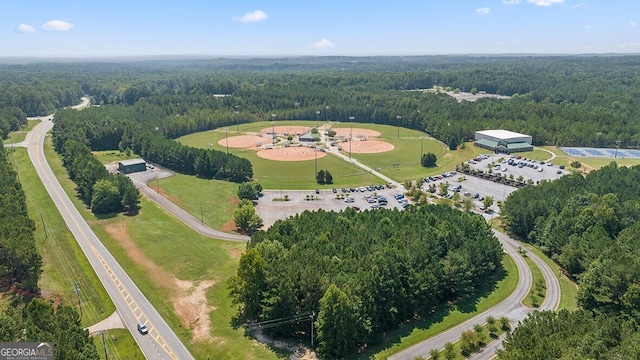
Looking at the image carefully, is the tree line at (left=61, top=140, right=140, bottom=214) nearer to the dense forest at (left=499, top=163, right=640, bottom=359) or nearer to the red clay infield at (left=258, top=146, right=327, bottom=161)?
the red clay infield at (left=258, top=146, right=327, bottom=161)

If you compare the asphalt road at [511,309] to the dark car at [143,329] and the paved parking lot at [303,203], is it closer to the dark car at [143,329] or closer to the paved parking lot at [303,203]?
the dark car at [143,329]

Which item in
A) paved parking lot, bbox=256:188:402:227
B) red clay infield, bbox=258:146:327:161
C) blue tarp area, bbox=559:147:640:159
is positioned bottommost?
paved parking lot, bbox=256:188:402:227

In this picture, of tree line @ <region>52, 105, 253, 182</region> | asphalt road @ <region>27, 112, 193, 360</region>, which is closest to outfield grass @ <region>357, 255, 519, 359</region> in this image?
asphalt road @ <region>27, 112, 193, 360</region>

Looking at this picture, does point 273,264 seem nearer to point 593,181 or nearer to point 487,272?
point 487,272

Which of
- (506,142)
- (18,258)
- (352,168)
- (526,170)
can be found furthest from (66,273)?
(506,142)

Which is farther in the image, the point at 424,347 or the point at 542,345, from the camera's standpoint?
the point at 424,347

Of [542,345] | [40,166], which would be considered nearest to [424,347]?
[542,345]
